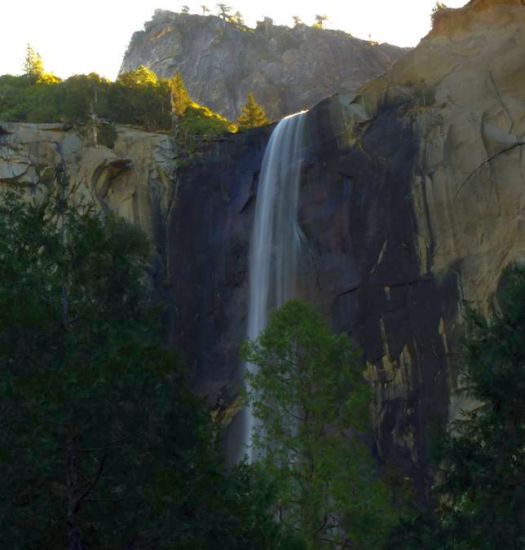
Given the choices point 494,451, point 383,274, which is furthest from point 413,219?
point 494,451

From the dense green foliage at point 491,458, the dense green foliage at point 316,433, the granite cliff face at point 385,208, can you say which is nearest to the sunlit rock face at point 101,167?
the granite cliff face at point 385,208

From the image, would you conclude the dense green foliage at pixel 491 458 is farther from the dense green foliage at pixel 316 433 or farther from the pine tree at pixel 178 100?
the pine tree at pixel 178 100

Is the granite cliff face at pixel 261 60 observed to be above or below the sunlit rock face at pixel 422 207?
above

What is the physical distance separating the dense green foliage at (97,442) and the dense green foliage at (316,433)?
7891mm

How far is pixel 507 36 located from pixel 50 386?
26.7m

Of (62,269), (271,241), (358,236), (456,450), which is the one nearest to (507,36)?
(358,236)

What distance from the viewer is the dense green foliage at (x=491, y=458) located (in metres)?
15.2

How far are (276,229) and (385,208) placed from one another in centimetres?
490

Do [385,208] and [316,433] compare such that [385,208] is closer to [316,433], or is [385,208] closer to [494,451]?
[316,433]

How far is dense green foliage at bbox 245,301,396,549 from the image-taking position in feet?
66.7

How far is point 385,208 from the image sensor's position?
116ft

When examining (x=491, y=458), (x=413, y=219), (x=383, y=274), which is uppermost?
(x=413, y=219)

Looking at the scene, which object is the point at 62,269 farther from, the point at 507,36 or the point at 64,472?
the point at 507,36

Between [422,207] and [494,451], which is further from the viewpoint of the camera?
[422,207]
